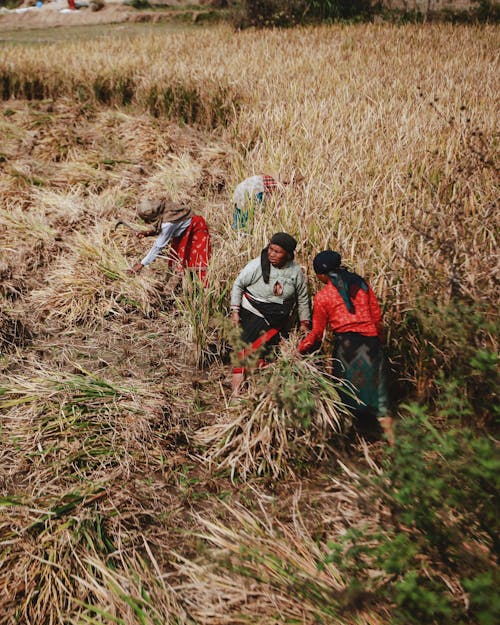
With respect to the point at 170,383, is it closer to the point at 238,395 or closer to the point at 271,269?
the point at 238,395

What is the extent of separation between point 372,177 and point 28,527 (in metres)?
3.49

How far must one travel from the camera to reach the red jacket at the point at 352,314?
2580 mm

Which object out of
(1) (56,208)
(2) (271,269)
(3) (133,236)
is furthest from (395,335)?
(1) (56,208)

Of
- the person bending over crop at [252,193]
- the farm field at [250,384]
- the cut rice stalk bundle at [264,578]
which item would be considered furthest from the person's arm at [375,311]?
the person bending over crop at [252,193]

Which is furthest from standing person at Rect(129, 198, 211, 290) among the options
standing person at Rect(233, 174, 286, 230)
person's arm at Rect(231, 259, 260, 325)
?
person's arm at Rect(231, 259, 260, 325)

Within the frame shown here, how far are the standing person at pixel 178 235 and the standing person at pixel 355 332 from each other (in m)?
1.36

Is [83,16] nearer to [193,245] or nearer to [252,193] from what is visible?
[252,193]

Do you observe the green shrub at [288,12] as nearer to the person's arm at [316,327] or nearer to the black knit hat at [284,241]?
the black knit hat at [284,241]

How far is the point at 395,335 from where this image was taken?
111 inches

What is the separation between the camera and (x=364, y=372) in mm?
2545

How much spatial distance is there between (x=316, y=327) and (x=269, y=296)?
0.45 m

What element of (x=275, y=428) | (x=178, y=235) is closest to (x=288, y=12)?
(x=178, y=235)

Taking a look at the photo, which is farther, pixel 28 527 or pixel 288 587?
pixel 28 527

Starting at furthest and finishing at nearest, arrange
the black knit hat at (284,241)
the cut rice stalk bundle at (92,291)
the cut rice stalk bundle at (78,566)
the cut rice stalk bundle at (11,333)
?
the cut rice stalk bundle at (92,291), the cut rice stalk bundle at (11,333), the black knit hat at (284,241), the cut rice stalk bundle at (78,566)
